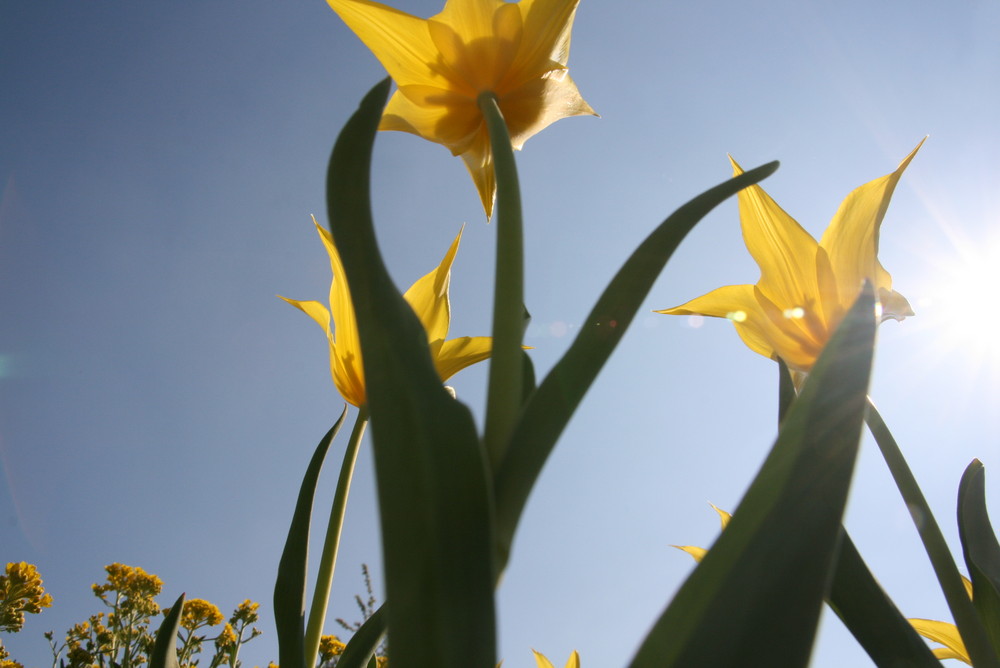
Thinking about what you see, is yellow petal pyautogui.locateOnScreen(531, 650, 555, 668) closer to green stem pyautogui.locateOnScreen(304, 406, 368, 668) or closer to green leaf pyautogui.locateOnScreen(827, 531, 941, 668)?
green stem pyautogui.locateOnScreen(304, 406, 368, 668)

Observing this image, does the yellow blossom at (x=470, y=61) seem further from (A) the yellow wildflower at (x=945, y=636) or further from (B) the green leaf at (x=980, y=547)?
(A) the yellow wildflower at (x=945, y=636)

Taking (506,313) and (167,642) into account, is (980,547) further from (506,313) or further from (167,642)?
(167,642)

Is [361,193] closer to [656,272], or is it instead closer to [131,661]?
[656,272]

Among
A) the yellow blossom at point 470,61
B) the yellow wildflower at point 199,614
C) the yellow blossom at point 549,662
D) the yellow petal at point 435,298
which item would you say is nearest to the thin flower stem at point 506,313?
the yellow blossom at point 470,61

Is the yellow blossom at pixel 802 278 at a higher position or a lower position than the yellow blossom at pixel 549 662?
higher

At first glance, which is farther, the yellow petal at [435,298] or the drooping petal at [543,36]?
the yellow petal at [435,298]

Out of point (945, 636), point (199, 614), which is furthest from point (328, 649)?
point (945, 636)

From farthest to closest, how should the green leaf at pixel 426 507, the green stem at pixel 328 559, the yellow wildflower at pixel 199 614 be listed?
the yellow wildflower at pixel 199 614 < the green stem at pixel 328 559 < the green leaf at pixel 426 507
